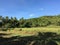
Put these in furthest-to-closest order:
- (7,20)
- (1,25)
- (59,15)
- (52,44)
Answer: (59,15) → (7,20) → (1,25) → (52,44)

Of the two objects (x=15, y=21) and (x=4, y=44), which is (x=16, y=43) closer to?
(x=4, y=44)

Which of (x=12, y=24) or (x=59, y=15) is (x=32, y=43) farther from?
(x=59, y=15)

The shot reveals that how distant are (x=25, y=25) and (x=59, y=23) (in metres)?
21.7

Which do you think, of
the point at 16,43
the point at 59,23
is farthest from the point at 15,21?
the point at 16,43

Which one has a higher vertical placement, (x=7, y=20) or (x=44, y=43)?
(x=7, y=20)

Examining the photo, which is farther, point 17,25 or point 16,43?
point 17,25

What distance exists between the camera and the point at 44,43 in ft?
60.2

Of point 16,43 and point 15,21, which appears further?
point 15,21

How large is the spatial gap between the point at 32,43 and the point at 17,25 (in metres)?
44.2

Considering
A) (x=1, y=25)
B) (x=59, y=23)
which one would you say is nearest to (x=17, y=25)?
(x=1, y=25)

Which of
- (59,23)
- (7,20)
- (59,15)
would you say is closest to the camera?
(7,20)

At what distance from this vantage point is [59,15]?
103m

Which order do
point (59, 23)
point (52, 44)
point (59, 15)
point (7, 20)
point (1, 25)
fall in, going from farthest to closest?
1. point (59, 15)
2. point (59, 23)
3. point (7, 20)
4. point (1, 25)
5. point (52, 44)

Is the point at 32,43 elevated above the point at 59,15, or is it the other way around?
the point at 59,15
